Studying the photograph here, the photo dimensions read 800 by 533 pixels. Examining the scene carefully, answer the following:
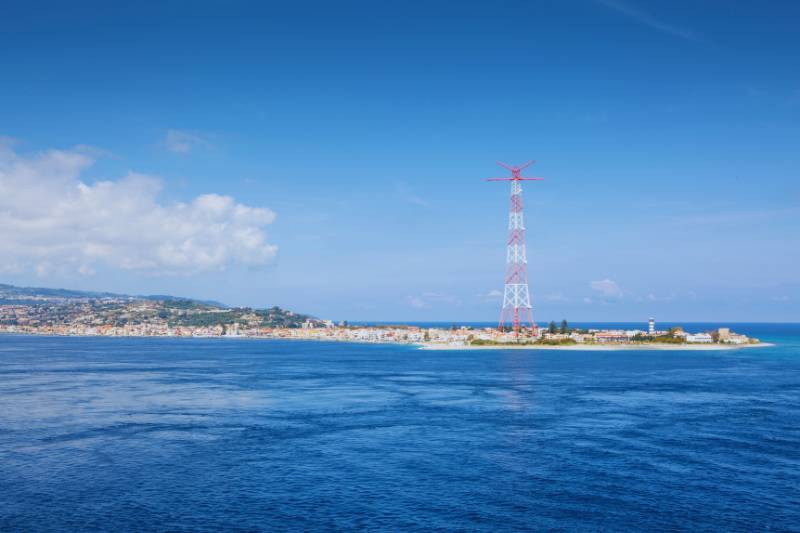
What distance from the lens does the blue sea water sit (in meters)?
31.5

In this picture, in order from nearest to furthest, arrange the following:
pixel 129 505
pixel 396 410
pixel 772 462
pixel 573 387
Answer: pixel 129 505
pixel 772 462
pixel 396 410
pixel 573 387

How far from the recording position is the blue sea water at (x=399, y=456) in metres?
31.5

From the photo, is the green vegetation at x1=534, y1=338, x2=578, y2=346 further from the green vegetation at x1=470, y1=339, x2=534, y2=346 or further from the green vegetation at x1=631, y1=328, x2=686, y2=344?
the green vegetation at x1=631, y1=328, x2=686, y2=344

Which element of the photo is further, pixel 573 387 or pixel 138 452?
pixel 573 387

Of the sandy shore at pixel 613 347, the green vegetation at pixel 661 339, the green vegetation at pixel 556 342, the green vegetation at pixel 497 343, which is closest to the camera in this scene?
the sandy shore at pixel 613 347

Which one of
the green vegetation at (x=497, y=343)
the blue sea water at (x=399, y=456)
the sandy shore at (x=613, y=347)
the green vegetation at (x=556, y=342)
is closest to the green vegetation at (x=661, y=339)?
the sandy shore at (x=613, y=347)

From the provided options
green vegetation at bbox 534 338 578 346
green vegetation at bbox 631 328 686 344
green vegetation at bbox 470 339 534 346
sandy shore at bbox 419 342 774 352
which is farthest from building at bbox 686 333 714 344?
green vegetation at bbox 470 339 534 346

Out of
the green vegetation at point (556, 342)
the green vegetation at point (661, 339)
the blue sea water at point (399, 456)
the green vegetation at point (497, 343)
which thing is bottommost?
the blue sea water at point (399, 456)

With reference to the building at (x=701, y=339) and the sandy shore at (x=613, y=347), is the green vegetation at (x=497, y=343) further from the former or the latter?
the building at (x=701, y=339)

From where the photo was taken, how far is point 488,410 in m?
61.5

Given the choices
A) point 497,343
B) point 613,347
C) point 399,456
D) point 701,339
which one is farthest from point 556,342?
point 399,456

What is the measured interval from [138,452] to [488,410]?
31.9 metres

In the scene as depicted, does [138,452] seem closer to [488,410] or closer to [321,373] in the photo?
[488,410]

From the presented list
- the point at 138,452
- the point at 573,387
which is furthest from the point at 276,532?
the point at 573,387
